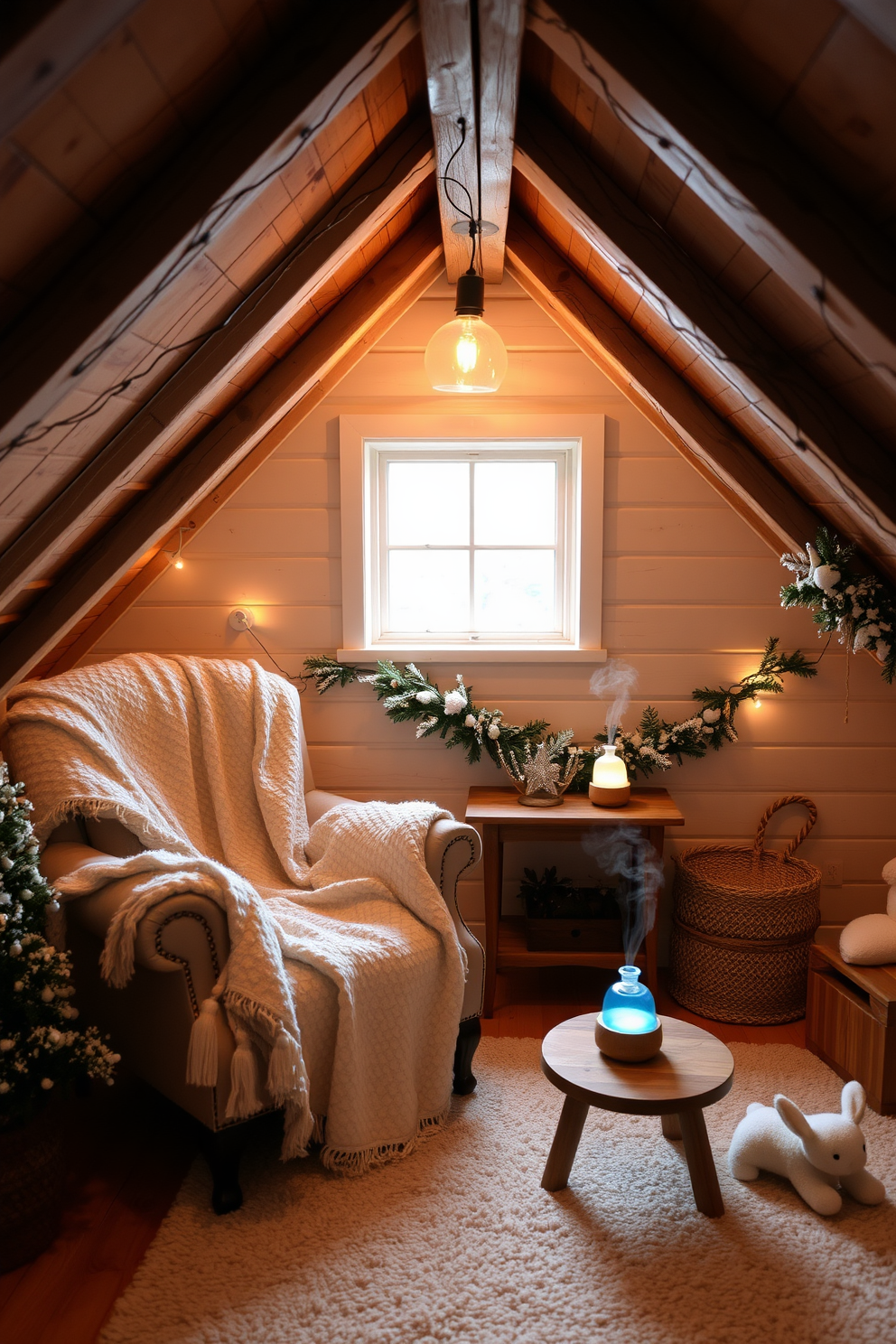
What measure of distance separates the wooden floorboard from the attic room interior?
0.01 meters

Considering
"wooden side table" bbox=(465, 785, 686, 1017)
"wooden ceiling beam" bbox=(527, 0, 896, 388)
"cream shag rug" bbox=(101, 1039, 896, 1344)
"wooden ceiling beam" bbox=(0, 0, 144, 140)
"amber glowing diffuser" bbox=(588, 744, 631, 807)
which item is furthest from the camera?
"amber glowing diffuser" bbox=(588, 744, 631, 807)

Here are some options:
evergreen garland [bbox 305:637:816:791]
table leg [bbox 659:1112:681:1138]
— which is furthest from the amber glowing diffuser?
table leg [bbox 659:1112:681:1138]

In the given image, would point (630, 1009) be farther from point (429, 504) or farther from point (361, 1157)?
point (429, 504)

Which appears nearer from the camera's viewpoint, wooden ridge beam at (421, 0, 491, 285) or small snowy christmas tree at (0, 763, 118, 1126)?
Result: wooden ridge beam at (421, 0, 491, 285)

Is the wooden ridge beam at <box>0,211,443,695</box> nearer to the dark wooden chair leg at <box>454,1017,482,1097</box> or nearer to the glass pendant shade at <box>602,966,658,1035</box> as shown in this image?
the dark wooden chair leg at <box>454,1017,482,1097</box>

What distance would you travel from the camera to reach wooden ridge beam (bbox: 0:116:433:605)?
1.99m

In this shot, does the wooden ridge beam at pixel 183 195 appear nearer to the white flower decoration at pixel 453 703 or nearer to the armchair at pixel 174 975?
the armchair at pixel 174 975

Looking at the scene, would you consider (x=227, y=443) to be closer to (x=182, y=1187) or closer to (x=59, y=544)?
(x=59, y=544)

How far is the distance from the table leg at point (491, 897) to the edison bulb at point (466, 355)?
4.17ft

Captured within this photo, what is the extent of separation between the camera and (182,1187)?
2.13 metres

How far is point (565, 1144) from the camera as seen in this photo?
2.11 m

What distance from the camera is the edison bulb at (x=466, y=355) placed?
2451mm

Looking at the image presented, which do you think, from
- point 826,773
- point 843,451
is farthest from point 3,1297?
point 826,773

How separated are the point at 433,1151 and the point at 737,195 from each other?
2.07 meters
